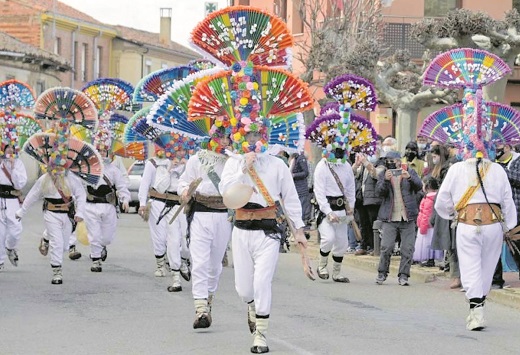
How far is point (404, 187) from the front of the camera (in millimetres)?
17500

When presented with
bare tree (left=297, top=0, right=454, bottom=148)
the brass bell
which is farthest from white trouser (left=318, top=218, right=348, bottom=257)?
bare tree (left=297, top=0, right=454, bottom=148)

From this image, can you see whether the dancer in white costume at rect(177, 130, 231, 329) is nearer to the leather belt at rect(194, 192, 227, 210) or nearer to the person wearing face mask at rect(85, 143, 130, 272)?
the leather belt at rect(194, 192, 227, 210)

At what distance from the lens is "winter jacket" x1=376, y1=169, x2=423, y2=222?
17297mm

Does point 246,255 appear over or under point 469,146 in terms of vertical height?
under

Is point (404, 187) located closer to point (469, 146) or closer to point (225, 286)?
point (225, 286)

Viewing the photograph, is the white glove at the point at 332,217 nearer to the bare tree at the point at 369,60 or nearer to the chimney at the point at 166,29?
the bare tree at the point at 369,60

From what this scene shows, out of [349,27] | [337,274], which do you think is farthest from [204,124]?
[349,27]

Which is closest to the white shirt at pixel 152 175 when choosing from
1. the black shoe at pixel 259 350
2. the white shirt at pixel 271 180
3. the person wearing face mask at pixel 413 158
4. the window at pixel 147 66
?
the person wearing face mask at pixel 413 158

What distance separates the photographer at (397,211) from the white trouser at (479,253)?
4155 millimetres

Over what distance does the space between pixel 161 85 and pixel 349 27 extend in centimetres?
1581

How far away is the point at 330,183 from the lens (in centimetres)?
1753

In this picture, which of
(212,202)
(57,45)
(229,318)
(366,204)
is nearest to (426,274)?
(366,204)

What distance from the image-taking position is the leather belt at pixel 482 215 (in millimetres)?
12930

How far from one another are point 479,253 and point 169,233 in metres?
5.11
